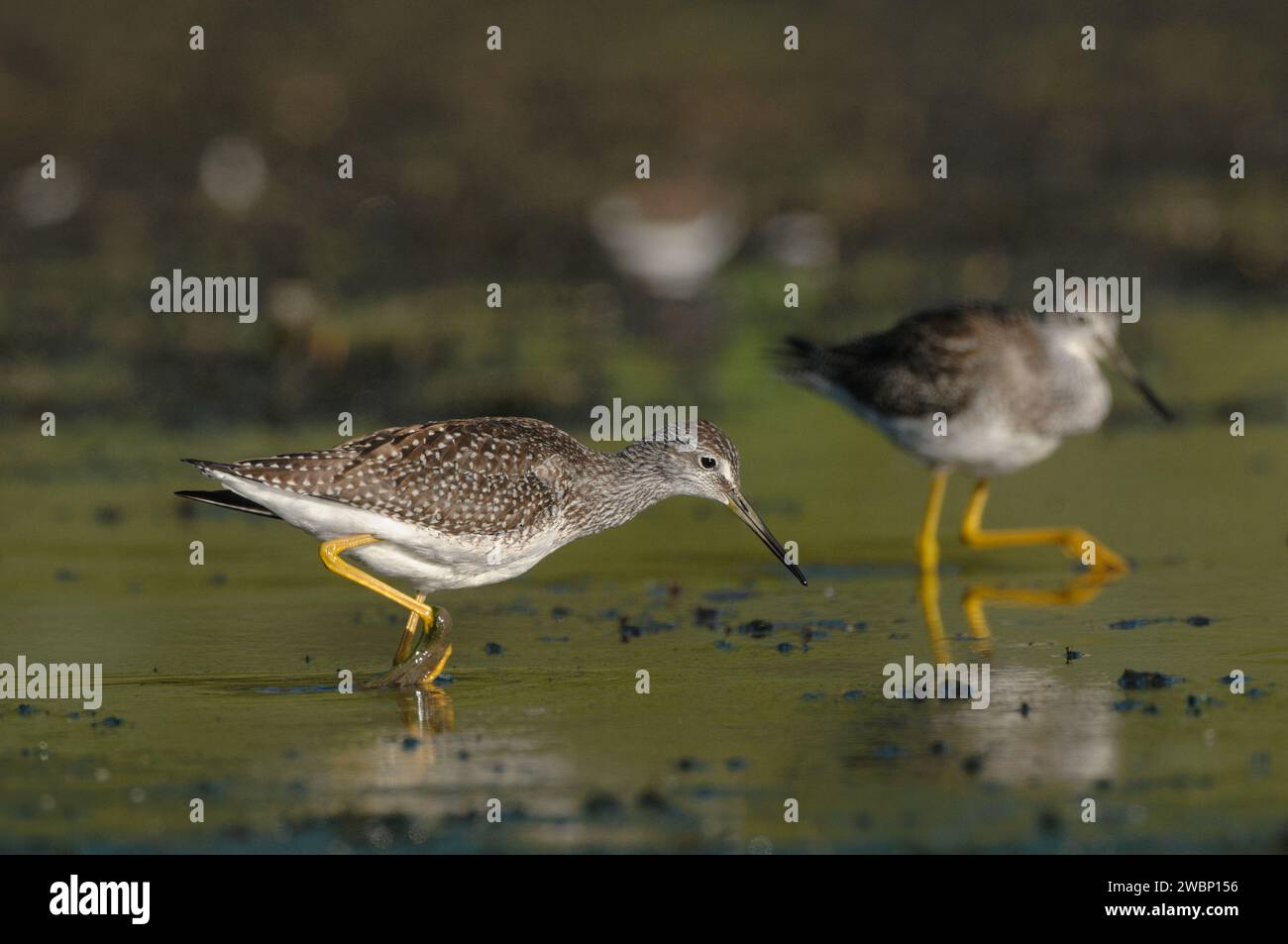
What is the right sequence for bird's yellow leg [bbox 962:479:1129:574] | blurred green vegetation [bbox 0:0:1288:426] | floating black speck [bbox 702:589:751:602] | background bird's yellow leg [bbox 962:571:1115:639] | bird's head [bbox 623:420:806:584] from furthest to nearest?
1. blurred green vegetation [bbox 0:0:1288:426]
2. bird's yellow leg [bbox 962:479:1129:574]
3. floating black speck [bbox 702:589:751:602]
4. background bird's yellow leg [bbox 962:571:1115:639]
5. bird's head [bbox 623:420:806:584]

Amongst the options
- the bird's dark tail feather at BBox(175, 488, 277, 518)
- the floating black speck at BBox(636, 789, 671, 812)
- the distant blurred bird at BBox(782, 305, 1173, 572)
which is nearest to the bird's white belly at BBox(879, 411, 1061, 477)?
the distant blurred bird at BBox(782, 305, 1173, 572)

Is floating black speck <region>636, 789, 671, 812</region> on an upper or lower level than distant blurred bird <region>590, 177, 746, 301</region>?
lower

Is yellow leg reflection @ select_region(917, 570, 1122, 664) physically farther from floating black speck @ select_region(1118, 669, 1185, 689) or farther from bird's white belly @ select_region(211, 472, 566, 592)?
bird's white belly @ select_region(211, 472, 566, 592)

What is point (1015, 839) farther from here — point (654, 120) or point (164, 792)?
point (654, 120)

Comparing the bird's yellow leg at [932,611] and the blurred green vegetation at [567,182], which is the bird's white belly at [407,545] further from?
the blurred green vegetation at [567,182]

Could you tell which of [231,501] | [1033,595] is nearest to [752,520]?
[1033,595]

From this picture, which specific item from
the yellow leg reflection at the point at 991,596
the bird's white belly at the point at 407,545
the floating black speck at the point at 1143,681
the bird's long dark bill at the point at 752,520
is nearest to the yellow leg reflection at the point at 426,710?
the bird's white belly at the point at 407,545

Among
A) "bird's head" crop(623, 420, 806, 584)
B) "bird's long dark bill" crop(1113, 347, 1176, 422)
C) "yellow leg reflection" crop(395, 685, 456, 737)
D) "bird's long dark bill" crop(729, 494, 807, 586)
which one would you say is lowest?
"yellow leg reflection" crop(395, 685, 456, 737)
